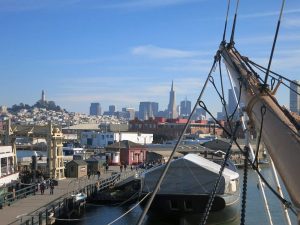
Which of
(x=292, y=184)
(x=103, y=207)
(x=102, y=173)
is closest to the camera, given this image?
(x=292, y=184)

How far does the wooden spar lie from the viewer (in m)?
6.17

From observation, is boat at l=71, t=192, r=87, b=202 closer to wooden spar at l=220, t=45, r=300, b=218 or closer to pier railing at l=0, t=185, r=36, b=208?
pier railing at l=0, t=185, r=36, b=208

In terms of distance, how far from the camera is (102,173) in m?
49.7

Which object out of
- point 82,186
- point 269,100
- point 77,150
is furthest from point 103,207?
point 77,150

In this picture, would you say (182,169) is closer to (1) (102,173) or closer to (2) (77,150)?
(1) (102,173)

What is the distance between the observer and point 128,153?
64.2 meters

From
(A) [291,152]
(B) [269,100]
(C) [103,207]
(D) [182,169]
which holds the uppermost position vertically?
(B) [269,100]

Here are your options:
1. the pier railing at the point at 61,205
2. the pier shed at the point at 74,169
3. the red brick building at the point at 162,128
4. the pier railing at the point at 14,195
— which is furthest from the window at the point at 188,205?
the red brick building at the point at 162,128

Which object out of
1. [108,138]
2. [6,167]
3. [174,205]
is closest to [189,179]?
[174,205]

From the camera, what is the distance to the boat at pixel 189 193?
26906 mm

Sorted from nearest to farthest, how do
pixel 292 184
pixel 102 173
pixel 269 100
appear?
1. pixel 292 184
2. pixel 269 100
3. pixel 102 173

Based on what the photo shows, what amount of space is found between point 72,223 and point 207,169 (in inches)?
310

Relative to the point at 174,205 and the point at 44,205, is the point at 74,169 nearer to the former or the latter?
the point at 44,205

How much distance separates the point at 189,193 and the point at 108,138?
84.3 metres
